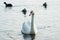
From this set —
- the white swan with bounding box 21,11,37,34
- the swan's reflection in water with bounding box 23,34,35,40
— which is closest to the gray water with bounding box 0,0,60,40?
the swan's reflection in water with bounding box 23,34,35,40

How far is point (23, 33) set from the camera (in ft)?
54.8

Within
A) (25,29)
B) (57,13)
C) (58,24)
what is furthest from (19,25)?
(57,13)

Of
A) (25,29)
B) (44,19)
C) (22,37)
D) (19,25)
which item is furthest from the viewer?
(44,19)

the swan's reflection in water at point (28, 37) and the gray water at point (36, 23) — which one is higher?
the gray water at point (36, 23)

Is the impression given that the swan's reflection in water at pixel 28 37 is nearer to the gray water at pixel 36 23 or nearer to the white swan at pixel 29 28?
the gray water at pixel 36 23

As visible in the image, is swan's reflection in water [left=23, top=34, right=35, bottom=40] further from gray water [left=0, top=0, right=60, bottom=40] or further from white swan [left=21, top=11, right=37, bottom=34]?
white swan [left=21, top=11, right=37, bottom=34]

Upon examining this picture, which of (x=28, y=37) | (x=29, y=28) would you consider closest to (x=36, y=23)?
(x=29, y=28)

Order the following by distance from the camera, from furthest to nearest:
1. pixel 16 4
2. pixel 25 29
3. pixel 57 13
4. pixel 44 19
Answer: pixel 16 4 < pixel 57 13 < pixel 44 19 < pixel 25 29

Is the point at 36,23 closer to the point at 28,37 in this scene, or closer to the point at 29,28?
the point at 29,28

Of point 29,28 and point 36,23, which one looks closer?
point 29,28

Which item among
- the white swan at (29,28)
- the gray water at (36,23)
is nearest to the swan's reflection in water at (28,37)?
the gray water at (36,23)

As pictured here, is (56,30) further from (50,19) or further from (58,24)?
(50,19)

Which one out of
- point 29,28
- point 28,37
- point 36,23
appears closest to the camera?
point 28,37

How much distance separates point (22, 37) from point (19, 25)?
2257 millimetres
